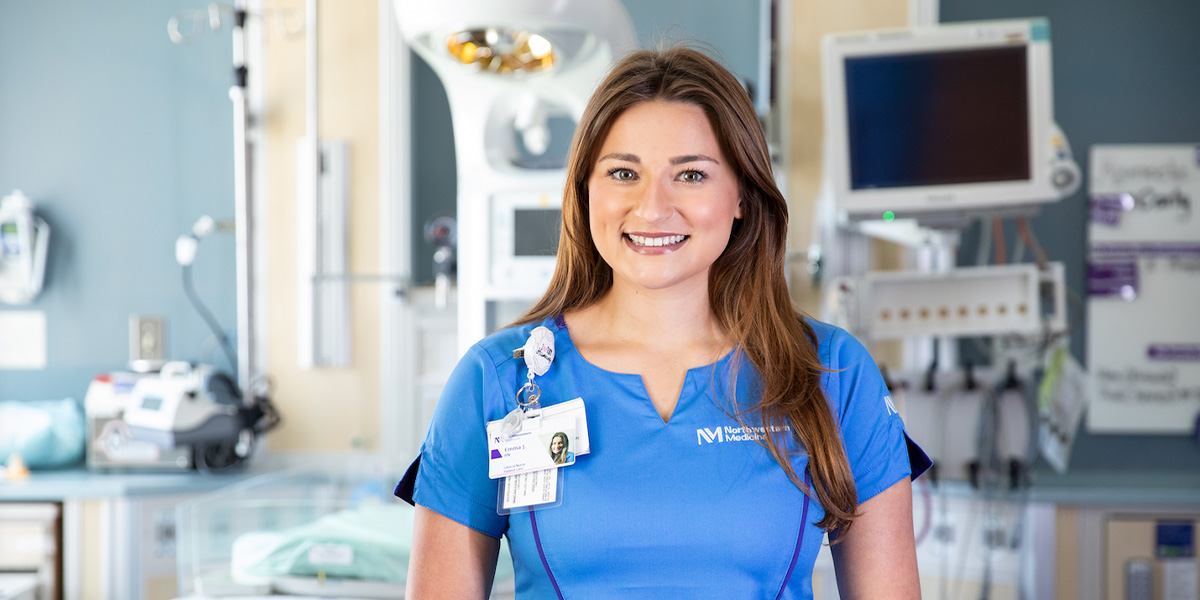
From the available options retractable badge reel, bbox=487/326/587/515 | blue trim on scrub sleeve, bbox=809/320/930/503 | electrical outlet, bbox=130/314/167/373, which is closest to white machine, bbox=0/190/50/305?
electrical outlet, bbox=130/314/167/373

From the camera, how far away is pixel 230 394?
294 cm

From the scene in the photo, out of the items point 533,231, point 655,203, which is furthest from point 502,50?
point 655,203

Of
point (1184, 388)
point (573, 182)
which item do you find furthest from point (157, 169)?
point (1184, 388)

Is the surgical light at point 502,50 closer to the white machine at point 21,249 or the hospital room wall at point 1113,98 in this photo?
the hospital room wall at point 1113,98

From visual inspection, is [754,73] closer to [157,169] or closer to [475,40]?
[475,40]

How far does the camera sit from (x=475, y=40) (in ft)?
7.09

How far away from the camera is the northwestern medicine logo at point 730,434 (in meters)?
1.15

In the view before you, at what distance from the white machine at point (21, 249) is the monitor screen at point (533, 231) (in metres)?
1.81

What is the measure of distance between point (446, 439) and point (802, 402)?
0.43 m

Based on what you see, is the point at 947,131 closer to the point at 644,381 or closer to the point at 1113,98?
the point at 1113,98

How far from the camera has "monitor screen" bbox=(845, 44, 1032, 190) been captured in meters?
2.29

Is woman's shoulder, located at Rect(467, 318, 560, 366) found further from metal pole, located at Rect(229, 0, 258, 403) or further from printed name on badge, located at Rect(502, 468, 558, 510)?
metal pole, located at Rect(229, 0, 258, 403)

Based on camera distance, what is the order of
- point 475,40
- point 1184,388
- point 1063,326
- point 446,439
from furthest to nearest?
point 1184,388, point 1063,326, point 475,40, point 446,439

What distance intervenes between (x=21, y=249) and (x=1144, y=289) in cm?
351
